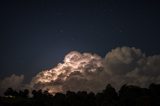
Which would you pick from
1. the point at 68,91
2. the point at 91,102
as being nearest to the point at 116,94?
the point at 91,102

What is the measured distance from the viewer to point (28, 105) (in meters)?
184

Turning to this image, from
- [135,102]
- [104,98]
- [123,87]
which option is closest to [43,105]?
[104,98]

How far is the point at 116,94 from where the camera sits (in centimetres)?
17800

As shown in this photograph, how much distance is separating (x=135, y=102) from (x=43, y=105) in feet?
211

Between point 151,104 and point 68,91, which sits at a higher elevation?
point 68,91

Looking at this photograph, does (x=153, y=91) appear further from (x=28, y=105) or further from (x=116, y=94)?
(x=28, y=105)

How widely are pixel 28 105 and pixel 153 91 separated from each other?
245ft

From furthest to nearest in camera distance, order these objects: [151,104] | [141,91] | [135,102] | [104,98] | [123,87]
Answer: [123,87]
[141,91]
[104,98]
[135,102]
[151,104]

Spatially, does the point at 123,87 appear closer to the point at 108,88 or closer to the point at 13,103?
the point at 108,88

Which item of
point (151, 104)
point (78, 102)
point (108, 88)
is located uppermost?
point (108, 88)

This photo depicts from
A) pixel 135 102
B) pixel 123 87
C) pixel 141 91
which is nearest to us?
pixel 135 102

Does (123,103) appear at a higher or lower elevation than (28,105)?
lower

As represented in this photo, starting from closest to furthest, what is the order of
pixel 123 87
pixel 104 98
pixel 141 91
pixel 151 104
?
pixel 151 104, pixel 104 98, pixel 141 91, pixel 123 87

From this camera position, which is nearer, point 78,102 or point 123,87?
point 78,102
